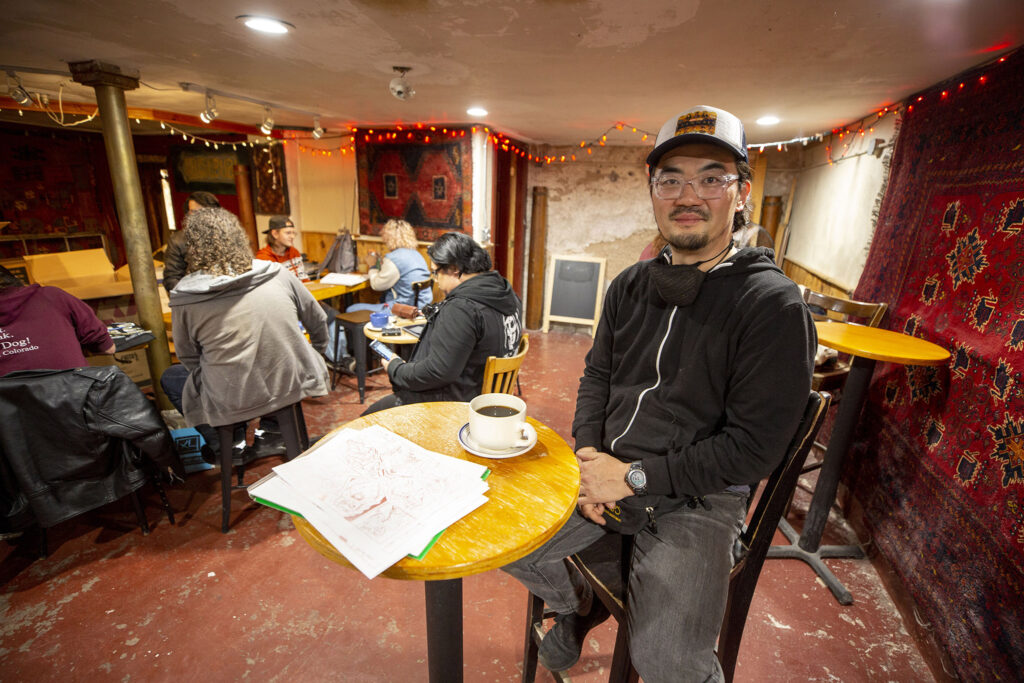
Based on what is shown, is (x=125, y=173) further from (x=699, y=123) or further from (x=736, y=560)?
(x=736, y=560)

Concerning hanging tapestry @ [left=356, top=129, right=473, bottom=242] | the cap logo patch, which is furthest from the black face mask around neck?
hanging tapestry @ [left=356, top=129, right=473, bottom=242]

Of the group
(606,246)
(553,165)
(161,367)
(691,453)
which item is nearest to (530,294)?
(606,246)

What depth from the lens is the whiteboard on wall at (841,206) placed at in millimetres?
3414

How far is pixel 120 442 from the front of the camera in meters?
2.02

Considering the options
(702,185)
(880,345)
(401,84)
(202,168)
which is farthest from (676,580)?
(202,168)

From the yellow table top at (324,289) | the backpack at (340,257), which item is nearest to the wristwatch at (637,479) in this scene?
the yellow table top at (324,289)

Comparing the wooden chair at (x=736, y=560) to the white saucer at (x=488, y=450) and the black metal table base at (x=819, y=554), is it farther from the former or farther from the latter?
the black metal table base at (x=819, y=554)

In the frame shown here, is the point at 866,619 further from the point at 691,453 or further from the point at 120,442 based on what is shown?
the point at 120,442

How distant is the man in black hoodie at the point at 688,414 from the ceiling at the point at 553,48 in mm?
1130

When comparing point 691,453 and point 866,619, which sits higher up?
point 691,453

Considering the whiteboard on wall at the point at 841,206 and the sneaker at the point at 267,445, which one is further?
the whiteboard on wall at the point at 841,206

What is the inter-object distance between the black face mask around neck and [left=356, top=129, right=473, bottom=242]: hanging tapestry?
14.5 feet

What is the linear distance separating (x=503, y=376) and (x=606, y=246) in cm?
474

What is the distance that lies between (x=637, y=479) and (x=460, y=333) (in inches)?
40.3
